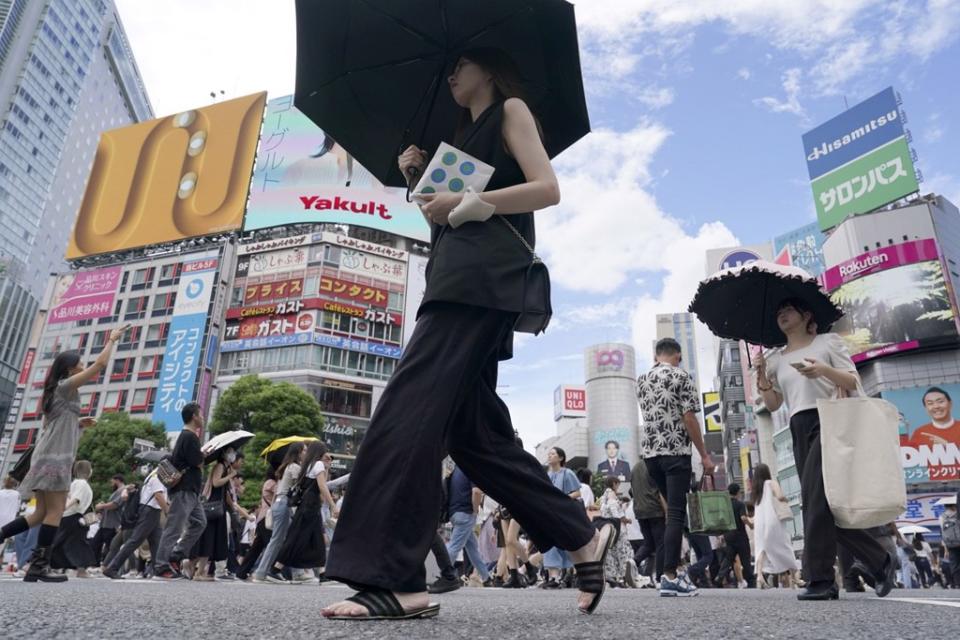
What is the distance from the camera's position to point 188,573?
302 inches

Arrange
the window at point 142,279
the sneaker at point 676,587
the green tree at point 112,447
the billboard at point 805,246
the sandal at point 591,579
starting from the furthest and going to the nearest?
the billboard at point 805,246
the window at point 142,279
the green tree at point 112,447
the sneaker at point 676,587
the sandal at point 591,579

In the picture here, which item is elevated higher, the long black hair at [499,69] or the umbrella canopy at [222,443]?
the long black hair at [499,69]

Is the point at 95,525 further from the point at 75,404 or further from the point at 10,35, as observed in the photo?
the point at 10,35

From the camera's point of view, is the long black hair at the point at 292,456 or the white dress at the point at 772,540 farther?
the white dress at the point at 772,540

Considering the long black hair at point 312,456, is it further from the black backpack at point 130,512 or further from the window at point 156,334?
the window at point 156,334

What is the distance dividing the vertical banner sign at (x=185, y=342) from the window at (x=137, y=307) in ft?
9.78

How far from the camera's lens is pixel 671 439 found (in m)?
4.61

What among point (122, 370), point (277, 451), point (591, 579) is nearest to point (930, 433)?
point (277, 451)

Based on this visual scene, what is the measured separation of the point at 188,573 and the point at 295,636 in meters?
7.55

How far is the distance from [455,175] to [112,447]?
1423 inches

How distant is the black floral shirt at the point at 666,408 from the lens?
4609 millimetres

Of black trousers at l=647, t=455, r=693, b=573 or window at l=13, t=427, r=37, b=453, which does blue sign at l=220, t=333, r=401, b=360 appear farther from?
black trousers at l=647, t=455, r=693, b=573

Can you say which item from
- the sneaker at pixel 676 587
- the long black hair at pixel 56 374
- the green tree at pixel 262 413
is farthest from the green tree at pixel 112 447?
the sneaker at pixel 676 587

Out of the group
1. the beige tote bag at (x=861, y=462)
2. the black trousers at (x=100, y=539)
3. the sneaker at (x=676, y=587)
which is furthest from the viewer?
the black trousers at (x=100, y=539)
